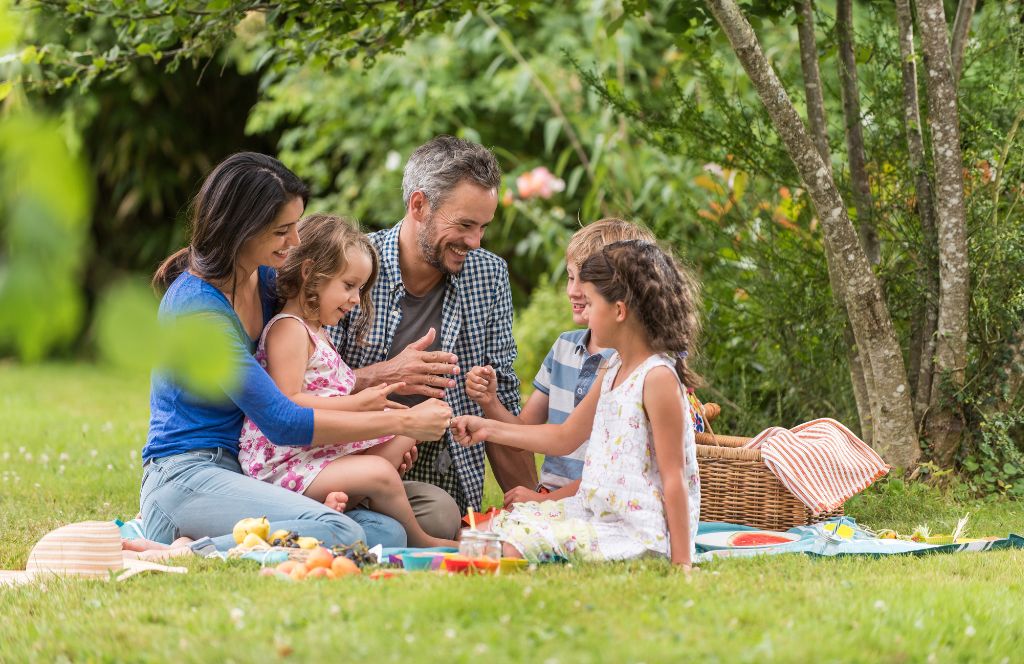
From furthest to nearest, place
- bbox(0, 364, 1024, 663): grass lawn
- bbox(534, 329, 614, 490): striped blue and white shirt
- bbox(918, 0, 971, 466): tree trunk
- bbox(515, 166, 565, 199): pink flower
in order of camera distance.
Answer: bbox(515, 166, 565, 199): pink flower → bbox(918, 0, 971, 466): tree trunk → bbox(534, 329, 614, 490): striped blue and white shirt → bbox(0, 364, 1024, 663): grass lawn

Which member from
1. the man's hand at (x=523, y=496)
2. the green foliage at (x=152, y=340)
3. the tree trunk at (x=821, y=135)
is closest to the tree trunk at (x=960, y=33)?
the tree trunk at (x=821, y=135)

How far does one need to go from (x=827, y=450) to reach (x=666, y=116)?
1732 mm

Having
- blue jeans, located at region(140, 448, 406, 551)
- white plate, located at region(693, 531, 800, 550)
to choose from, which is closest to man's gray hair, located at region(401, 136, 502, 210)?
blue jeans, located at region(140, 448, 406, 551)

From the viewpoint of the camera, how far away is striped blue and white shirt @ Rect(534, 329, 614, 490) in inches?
151

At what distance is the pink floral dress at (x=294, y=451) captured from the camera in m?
3.49

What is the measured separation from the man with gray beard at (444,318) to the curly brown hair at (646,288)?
713mm

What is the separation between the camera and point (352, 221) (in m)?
3.74

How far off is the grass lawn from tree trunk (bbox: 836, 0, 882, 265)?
68.1 inches

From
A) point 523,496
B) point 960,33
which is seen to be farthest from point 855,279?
point 523,496

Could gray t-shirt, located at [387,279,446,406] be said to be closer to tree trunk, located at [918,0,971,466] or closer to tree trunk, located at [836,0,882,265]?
tree trunk, located at [836,0,882,265]

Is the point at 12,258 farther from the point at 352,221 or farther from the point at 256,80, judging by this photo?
the point at 256,80

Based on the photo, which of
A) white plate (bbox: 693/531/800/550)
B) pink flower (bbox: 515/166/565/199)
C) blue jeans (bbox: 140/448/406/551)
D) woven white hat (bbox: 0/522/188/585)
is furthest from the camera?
pink flower (bbox: 515/166/565/199)

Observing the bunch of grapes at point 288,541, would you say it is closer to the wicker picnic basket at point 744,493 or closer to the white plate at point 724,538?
the white plate at point 724,538

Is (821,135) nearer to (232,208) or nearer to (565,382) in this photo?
(565,382)
